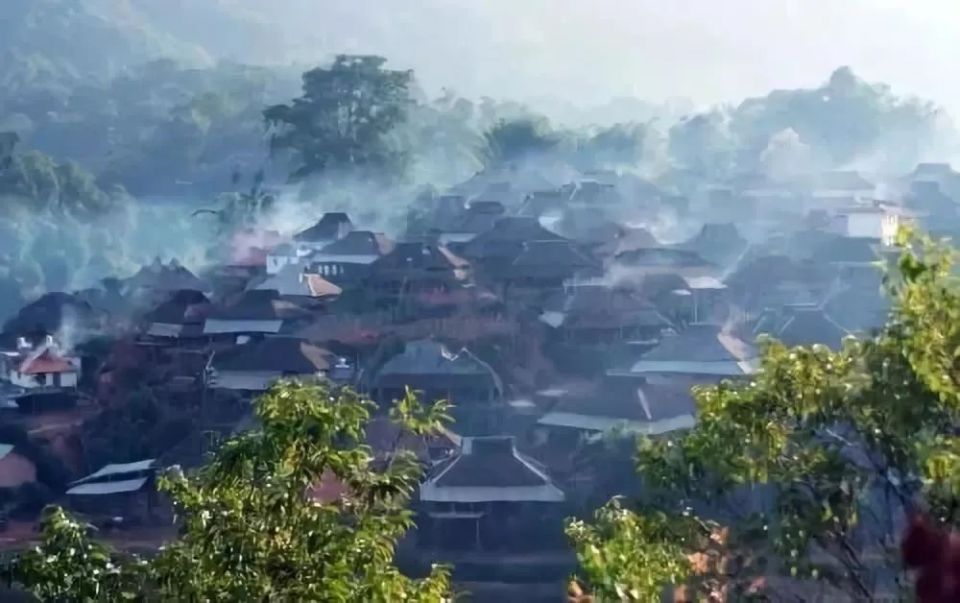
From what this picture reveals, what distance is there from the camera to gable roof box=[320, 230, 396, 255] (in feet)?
22.1

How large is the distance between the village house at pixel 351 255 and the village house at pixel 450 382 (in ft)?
2.31

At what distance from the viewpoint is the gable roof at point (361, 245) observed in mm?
6730

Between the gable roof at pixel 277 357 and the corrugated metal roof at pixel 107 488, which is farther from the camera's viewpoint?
the gable roof at pixel 277 357

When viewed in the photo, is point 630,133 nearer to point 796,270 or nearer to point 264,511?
point 796,270

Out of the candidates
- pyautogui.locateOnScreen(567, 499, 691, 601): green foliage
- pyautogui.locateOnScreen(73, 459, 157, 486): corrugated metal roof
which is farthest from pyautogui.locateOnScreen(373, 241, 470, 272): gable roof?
pyautogui.locateOnScreen(567, 499, 691, 601): green foliage

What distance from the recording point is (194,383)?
20.2ft

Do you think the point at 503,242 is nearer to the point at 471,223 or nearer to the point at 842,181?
the point at 471,223

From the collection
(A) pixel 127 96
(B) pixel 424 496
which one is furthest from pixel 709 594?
(A) pixel 127 96

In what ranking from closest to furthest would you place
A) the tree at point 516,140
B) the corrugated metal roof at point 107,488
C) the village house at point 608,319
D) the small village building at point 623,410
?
the small village building at point 623,410
the corrugated metal roof at point 107,488
the village house at point 608,319
the tree at point 516,140

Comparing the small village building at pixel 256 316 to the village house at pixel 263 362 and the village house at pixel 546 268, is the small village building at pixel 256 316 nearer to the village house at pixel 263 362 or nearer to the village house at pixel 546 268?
the village house at pixel 263 362

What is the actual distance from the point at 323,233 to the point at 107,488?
6.09 ft

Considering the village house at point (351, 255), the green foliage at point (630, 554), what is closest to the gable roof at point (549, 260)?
the village house at point (351, 255)

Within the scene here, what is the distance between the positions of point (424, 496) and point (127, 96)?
366 centimetres

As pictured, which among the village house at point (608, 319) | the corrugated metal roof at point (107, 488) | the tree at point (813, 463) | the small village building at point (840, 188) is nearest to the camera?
the tree at point (813, 463)
